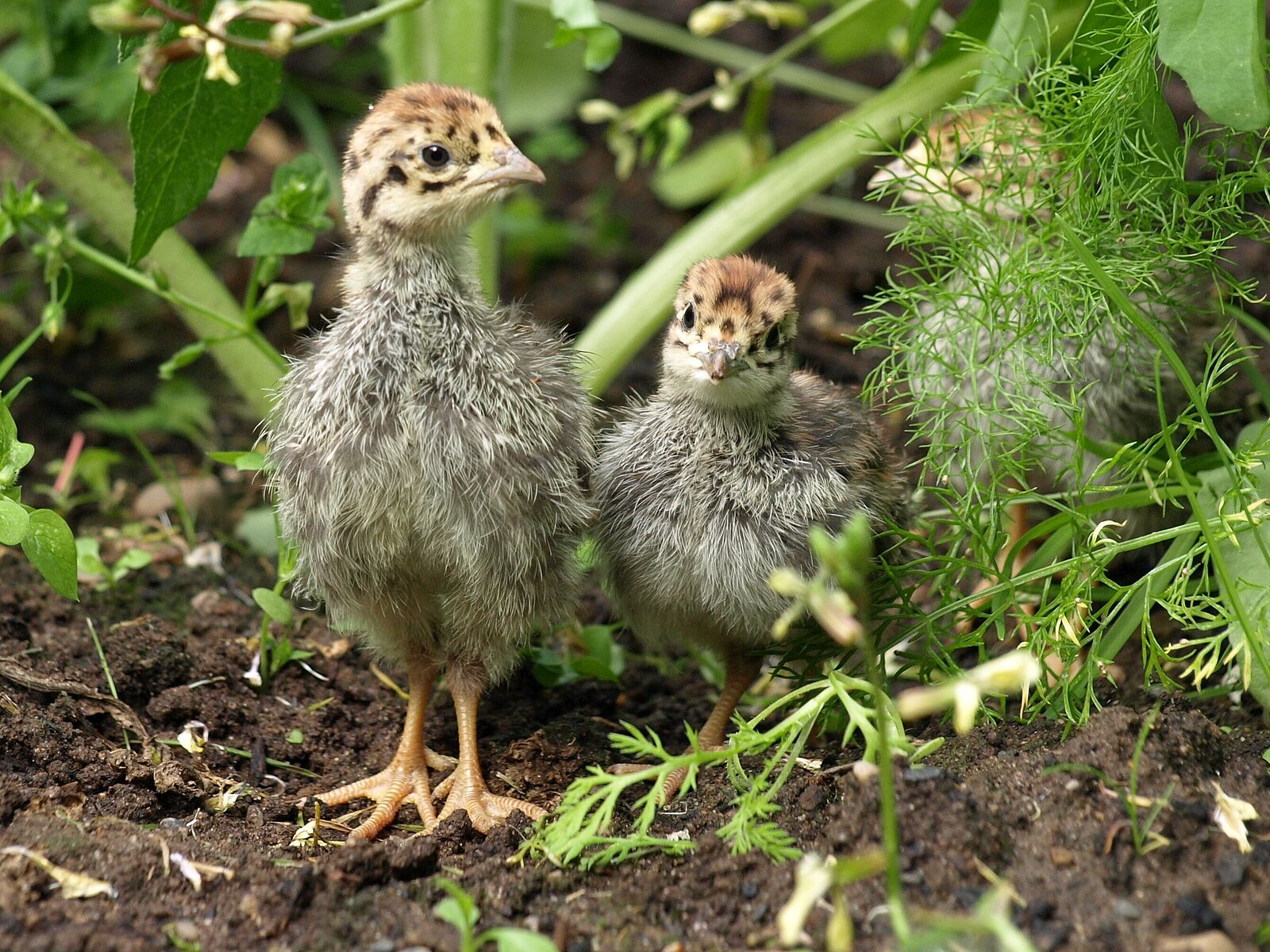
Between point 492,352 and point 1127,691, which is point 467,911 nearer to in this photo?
point 492,352

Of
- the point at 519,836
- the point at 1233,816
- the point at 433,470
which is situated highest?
the point at 433,470

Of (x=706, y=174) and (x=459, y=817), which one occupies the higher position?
(x=706, y=174)

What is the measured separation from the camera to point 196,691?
3578 mm

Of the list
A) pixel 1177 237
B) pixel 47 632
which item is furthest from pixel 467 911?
pixel 1177 237

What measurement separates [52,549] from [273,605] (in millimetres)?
658

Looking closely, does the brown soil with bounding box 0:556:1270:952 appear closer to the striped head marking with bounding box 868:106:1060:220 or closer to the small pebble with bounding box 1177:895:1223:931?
the small pebble with bounding box 1177:895:1223:931

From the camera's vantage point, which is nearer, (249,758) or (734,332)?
(734,332)

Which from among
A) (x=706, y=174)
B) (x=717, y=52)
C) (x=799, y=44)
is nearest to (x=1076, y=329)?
(x=799, y=44)

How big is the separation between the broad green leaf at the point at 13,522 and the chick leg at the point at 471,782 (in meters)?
1.10

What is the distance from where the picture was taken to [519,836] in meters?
3.01

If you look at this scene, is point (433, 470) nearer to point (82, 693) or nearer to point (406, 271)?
point (406, 271)

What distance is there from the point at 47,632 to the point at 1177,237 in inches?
126

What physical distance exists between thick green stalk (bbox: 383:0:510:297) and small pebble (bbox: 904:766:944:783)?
92.8 inches

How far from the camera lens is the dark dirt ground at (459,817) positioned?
2.47 m
